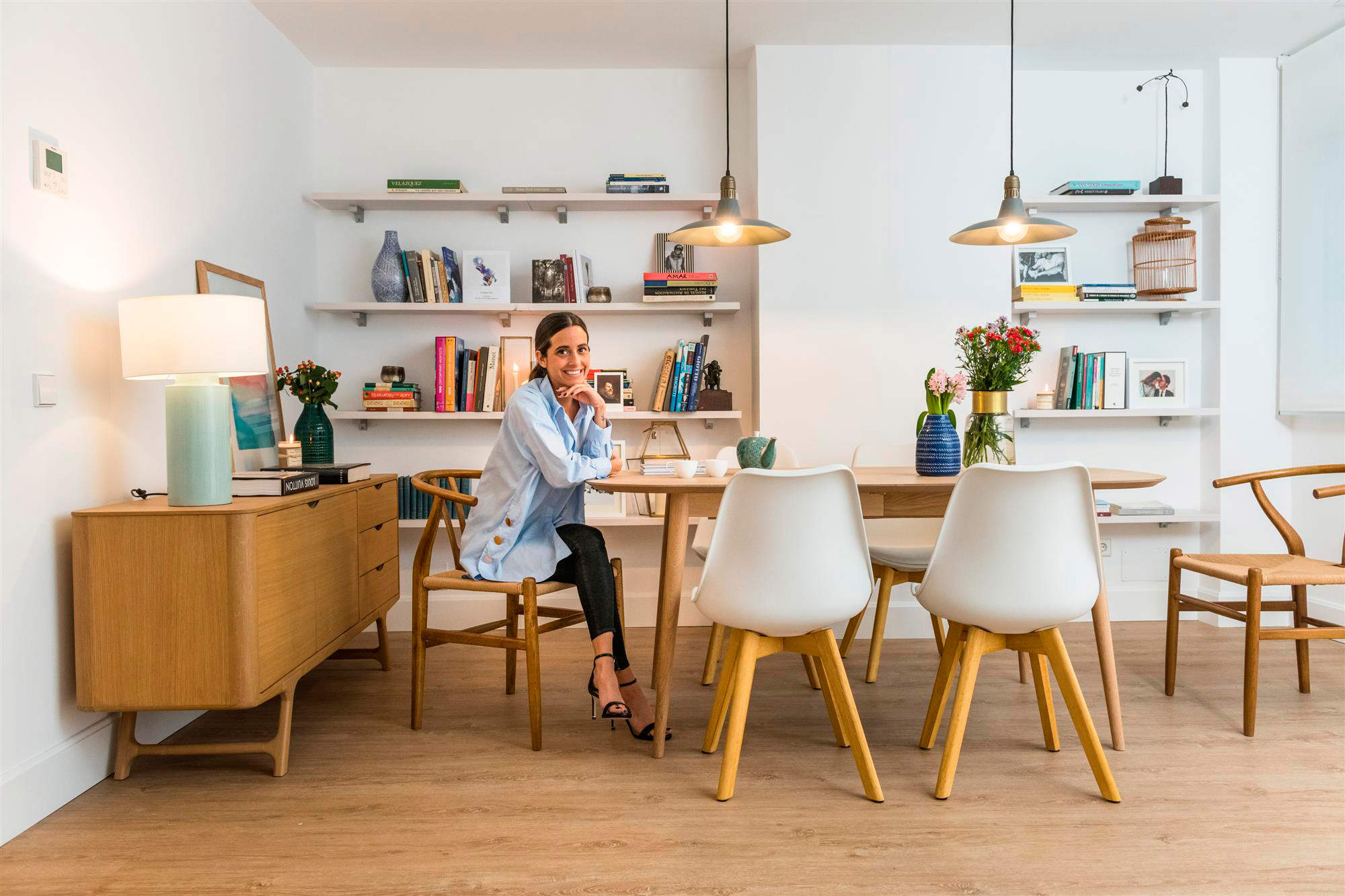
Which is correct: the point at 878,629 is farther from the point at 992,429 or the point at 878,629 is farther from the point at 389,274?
the point at 389,274

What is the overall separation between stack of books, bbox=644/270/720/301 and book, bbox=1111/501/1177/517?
2090 millimetres

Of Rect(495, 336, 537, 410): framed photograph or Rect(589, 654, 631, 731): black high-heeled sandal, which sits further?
Rect(495, 336, 537, 410): framed photograph

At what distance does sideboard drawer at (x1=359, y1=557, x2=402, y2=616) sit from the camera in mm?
2926

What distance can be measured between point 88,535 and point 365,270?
85.0 inches

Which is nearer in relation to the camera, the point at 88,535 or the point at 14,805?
the point at 14,805

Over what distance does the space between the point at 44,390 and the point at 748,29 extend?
2.94m

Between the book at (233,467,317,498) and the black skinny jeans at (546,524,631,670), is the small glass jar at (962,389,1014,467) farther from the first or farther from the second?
the book at (233,467,317,498)

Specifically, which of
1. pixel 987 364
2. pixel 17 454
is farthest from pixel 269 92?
pixel 987 364

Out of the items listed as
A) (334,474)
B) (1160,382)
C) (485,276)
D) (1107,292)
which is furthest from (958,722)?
(485,276)

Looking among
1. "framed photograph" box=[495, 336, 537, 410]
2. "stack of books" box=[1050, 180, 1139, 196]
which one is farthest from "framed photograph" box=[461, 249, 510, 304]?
"stack of books" box=[1050, 180, 1139, 196]

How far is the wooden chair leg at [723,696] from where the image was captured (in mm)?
2143

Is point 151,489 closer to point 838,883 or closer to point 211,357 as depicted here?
point 211,357

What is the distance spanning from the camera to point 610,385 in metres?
3.88

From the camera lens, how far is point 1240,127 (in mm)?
3889
